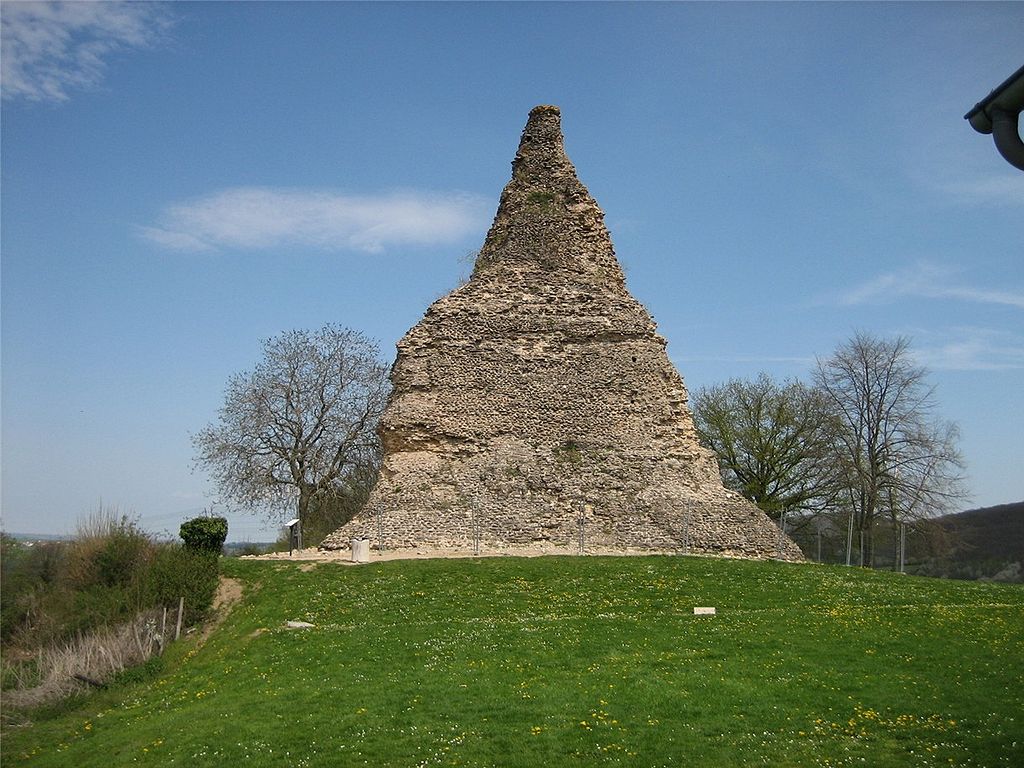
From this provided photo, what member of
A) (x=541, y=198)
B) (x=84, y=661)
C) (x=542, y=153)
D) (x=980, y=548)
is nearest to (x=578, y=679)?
(x=84, y=661)

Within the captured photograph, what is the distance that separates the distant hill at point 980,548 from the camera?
3762 cm

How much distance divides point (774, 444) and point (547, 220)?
1766 centimetres

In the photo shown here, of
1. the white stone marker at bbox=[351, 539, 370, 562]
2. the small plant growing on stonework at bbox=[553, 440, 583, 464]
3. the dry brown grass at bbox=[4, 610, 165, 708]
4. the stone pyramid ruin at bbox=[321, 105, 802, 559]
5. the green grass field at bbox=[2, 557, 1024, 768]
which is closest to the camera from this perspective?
the green grass field at bbox=[2, 557, 1024, 768]

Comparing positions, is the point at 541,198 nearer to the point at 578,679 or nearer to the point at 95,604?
the point at 95,604

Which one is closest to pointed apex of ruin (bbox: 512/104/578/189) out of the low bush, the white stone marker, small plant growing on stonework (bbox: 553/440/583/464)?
small plant growing on stonework (bbox: 553/440/583/464)

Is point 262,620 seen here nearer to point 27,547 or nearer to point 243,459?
point 27,547

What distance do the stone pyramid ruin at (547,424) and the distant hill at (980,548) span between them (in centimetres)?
1427

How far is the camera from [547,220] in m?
30.6

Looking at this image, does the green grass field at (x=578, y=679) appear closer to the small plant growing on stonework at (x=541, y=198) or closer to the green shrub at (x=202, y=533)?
the green shrub at (x=202, y=533)

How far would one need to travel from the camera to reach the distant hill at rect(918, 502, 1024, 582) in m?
37.6

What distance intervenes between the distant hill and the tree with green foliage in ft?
16.3

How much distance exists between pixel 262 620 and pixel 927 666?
13125mm

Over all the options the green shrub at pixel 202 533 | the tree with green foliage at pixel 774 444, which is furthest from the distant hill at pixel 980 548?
the green shrub at pixel 202 533

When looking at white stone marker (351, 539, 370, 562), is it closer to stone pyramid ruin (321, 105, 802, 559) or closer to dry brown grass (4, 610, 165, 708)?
stone pyramid ruin (321, 105, 802, 559)
